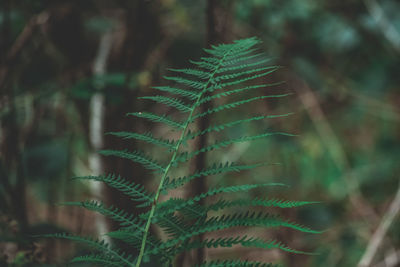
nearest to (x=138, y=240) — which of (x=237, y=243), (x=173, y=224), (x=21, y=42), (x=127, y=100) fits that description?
(x=173, y=224)

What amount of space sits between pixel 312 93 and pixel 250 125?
17.8 inches

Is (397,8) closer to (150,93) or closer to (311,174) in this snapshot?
(311,174)

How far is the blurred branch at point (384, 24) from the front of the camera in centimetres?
230

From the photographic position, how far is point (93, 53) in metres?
2.05

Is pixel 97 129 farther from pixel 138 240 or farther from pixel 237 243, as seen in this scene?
pixel 237 243

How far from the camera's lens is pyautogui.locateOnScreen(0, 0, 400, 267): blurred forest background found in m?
1.59

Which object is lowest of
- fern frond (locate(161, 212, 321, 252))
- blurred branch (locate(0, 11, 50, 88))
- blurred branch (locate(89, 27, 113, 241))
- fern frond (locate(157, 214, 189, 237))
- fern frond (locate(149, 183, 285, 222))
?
fern frond (locate(161, 212, 321, 252))

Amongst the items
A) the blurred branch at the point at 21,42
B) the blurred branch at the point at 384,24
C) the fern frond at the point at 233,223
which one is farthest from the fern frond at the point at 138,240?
the blurred branch at the point at 384,24

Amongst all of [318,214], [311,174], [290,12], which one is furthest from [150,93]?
[318,214]

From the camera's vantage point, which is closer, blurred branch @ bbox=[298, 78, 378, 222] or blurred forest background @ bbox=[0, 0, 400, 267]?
blurred forest background @ bbox=[0, 0, 400, 267]

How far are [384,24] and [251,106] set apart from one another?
0.96 m

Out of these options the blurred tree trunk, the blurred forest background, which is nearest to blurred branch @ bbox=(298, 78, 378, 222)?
the blurred forest background

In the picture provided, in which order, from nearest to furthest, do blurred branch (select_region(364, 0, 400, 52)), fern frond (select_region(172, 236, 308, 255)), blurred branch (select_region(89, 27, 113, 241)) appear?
1. fern frond (select_region(172, 236, 308, 255))
2. blurred branch (select_region(89, 27, 113, 241))
3. blurred branch (select_region(364, 0, 400, 52))

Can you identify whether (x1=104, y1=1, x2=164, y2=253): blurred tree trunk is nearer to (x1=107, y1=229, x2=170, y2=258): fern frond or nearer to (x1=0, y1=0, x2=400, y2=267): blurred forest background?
(x1=0, y1=0, x2=400, y2=267): blurred forest background
